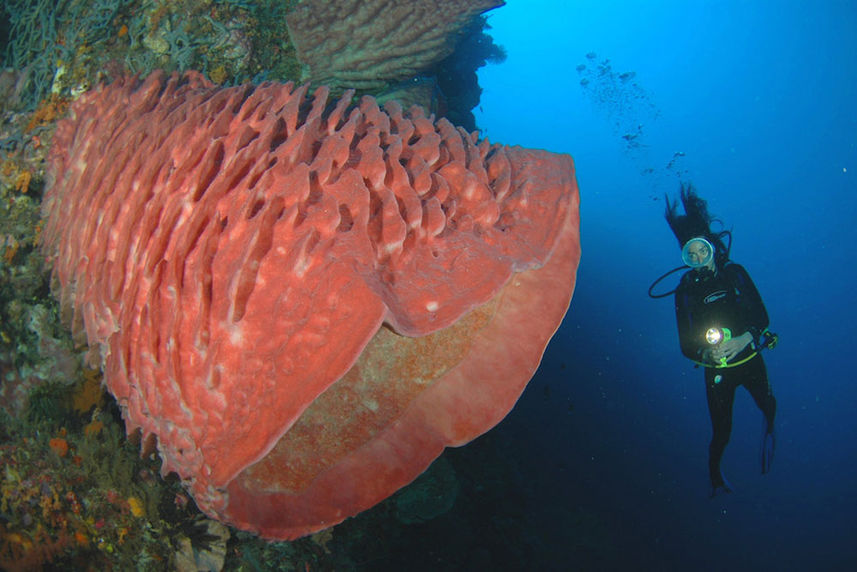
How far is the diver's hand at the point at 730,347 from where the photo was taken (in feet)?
22.4

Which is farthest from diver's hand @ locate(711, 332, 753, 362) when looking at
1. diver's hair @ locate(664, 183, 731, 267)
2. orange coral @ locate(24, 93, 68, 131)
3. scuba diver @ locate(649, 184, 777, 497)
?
orange coral @ locate(24, 93, 68, 131)

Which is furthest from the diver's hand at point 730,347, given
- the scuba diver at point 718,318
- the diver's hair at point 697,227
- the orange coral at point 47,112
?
the orange coral at point 47,112

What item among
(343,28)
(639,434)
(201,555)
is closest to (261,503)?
(201,555)

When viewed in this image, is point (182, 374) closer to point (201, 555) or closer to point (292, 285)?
point (292, 285)

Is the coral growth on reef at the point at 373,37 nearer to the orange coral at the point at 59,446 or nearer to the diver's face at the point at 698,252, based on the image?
the orange coral at the point at 59,446

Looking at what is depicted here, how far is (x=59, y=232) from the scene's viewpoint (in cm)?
247

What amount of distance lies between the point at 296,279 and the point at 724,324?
756 cm

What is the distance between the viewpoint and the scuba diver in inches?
269

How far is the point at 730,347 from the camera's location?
685 centimetres

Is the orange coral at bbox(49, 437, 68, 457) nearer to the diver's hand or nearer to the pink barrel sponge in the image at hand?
the pink barrel sponge

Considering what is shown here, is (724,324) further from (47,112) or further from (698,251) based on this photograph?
(47,112)

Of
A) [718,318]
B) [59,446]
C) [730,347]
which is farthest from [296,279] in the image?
[730,347]

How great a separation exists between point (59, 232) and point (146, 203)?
1049 millimetres

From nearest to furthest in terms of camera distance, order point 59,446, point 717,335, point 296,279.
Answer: point 296,279 → point 59,446 → point 717,335
